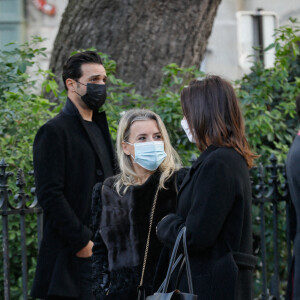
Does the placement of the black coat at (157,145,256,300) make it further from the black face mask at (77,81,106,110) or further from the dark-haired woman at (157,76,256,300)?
the black face mask at (77,81,106,110)

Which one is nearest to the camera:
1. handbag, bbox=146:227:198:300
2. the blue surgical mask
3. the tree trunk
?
handbag, bbox=146:227:198:300

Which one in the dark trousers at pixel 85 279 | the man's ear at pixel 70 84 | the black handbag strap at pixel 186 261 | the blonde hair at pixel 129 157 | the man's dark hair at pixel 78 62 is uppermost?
the man's dark hair at pixel 78 62

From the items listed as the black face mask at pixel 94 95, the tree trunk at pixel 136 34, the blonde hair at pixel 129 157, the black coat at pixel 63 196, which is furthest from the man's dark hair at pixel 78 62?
the tree trunk at pixel 136 34

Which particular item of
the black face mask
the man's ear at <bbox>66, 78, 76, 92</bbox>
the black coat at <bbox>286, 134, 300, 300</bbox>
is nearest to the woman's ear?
the black face mask

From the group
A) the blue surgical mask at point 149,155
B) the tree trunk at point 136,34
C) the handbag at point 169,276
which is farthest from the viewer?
the tree trunk at point 136,34

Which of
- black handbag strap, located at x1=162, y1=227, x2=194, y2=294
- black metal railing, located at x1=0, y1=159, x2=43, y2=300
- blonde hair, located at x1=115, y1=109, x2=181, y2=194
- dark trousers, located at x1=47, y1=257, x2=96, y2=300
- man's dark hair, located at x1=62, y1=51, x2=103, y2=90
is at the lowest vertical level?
dark trousers, located at x1=47, y1=257, x2=96, y2=300

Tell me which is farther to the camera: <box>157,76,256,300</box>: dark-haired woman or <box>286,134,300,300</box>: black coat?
<box>286,134,300,300</box>: black coat

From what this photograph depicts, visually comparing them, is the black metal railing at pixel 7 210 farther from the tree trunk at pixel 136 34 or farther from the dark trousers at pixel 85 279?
the tree trunk at pixel 136 34

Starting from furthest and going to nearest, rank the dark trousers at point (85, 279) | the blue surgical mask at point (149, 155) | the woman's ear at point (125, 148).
→ the dark trousers at point (85, 279) → the woman's ear at point (125, 148) → the blue surgical mask at point (149, 155)

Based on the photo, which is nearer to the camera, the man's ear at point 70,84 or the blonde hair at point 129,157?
the blonde hair at point 129,157

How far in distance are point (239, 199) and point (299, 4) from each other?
41.2 feet

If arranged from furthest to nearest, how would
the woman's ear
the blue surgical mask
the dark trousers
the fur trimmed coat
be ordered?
the dark trousers < the woman's ear < the blue surgical mask < the fur trimmed coat

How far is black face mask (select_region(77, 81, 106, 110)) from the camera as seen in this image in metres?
4.37

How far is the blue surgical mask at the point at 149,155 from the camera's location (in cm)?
378
